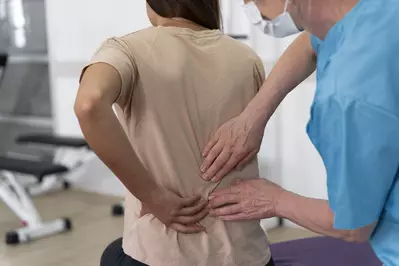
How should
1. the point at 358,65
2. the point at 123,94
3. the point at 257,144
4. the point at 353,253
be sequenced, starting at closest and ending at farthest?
the point at 358,65, the point at 123,94, the point at 257,144, the point at 353,253

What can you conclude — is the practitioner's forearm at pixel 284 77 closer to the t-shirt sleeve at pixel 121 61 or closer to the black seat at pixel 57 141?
the t-shirt sleeve at pixel 121 61

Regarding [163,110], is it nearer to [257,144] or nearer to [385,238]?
[257,144]

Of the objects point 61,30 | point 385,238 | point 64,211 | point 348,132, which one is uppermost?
point 348,132

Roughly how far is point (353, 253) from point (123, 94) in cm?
150

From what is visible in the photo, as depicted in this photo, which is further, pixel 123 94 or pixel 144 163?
pixel 144 163

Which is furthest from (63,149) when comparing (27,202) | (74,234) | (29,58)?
(29,58)

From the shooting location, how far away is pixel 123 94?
1.23 m

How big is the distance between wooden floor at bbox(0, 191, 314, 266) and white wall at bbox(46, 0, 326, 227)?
26cm

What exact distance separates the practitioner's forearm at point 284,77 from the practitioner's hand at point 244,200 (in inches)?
6.6

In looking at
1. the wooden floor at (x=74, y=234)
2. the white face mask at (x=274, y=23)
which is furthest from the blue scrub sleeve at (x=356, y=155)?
the wooden floor at (x=74, y=234)

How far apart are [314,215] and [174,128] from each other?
1.21 feet

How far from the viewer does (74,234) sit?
3652 mm

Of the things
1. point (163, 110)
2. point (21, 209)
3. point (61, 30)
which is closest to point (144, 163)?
point (163, 110)

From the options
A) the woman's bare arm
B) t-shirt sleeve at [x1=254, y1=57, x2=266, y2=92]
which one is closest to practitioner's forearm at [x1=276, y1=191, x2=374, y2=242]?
the woman's bare arm
